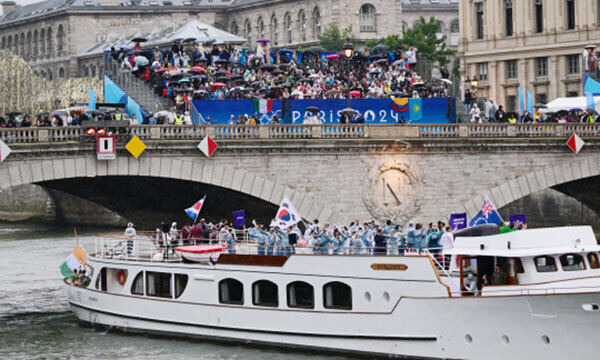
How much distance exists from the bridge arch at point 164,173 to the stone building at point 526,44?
37.5m

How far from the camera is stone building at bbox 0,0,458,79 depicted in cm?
14788

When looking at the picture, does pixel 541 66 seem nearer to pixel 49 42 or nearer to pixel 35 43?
pixel 49 42

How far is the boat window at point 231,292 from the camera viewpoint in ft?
154

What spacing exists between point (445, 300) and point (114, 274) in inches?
499

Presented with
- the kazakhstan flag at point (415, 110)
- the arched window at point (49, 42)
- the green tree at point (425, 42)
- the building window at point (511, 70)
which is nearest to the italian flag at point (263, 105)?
the kazakhstan flag at point (415, 110)

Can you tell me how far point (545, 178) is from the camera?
6166cm

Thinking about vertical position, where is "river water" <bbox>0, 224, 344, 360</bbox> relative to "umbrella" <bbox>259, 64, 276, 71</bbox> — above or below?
below

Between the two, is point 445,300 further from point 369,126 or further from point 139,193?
point 139,193

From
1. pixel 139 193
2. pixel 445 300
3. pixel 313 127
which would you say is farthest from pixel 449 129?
pixel 445 300

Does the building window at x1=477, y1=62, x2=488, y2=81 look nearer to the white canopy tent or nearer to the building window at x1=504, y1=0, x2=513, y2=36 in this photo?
the building window at x1=504, y1=0, x2=513, y2=36

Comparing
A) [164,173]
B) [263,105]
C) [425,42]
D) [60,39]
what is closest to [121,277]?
[164,173]

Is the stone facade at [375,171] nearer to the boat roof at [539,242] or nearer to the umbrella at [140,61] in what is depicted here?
the umbrella at [140,61]

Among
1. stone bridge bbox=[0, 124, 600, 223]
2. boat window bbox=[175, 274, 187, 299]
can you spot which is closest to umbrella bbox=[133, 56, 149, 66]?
stone bridge bbox=[0, 124, 600, 223]

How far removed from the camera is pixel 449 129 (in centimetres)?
6116
